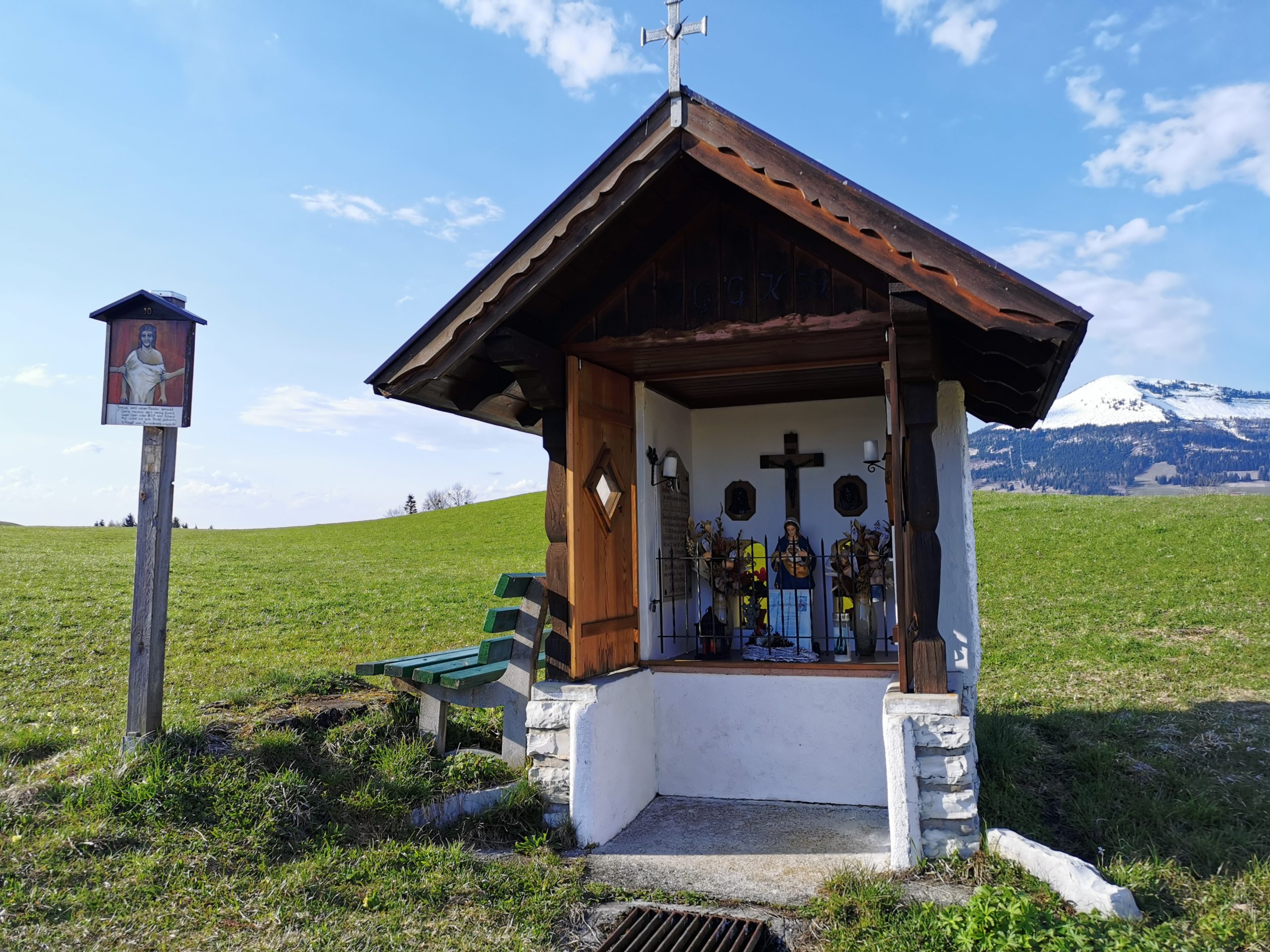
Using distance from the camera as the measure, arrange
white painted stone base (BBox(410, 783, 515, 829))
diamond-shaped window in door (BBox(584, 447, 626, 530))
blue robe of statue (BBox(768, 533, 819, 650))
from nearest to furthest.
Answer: white painted stone base (BBox(410, 783, 515, 829)) < diamond-shaped window in door (BBox(584, 447, 626, 530)) < blue robe of statue (BBox(768, 533, 819, 650))

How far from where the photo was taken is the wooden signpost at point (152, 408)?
534 centimetres

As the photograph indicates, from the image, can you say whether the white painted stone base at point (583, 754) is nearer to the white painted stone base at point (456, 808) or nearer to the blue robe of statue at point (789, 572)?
the white painted stone base at point (456, 808)

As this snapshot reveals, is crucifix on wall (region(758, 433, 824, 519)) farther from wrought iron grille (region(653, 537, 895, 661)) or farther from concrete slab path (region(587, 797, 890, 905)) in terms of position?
concrete slab path (region(587, 797, 890, 905))

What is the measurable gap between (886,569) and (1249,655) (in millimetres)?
7287

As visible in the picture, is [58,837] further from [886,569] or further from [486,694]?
[886,569]

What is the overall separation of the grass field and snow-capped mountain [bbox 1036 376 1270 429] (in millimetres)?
109598

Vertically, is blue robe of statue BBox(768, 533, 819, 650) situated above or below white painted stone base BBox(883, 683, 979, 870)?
above

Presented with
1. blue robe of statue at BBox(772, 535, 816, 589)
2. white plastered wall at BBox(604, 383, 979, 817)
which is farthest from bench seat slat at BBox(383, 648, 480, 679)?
blue robe of statue at BBox(772, 535, 816, 589)

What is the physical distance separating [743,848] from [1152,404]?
143392mm

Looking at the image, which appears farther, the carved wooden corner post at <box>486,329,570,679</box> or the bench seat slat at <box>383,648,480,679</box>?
the bench seat slat at <box>383,648,480,679</box>

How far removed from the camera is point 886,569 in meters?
6.59

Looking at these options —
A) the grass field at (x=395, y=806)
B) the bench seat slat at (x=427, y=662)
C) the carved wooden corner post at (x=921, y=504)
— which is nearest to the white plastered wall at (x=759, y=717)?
the grass field at (x=395, y=806)

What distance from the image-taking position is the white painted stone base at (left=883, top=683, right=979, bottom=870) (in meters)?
4.38

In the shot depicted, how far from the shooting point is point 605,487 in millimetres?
5969
